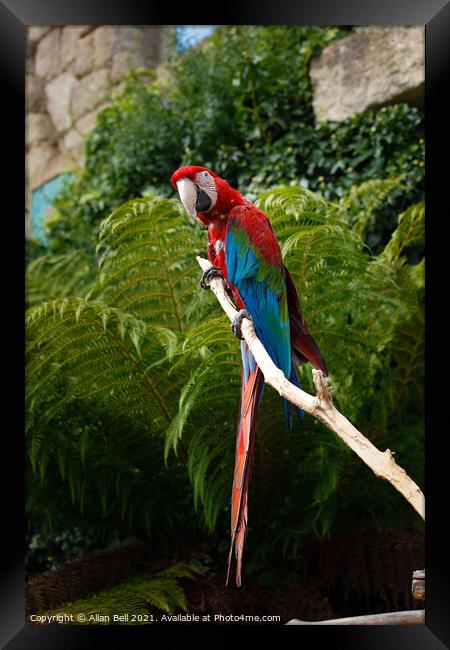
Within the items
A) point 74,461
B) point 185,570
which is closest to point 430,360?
point 185,570

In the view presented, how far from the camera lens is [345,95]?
1.86 m

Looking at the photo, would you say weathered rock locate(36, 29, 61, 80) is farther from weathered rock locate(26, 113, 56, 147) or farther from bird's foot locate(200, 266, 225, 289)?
bird's foot locate(200, 266, 225, 289)

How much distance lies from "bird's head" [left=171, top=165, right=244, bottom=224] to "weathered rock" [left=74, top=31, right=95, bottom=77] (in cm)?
75

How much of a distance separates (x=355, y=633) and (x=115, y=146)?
1586 mm

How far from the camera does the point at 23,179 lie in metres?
1.34

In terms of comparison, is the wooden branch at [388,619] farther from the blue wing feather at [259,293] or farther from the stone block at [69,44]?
the stone block at [69,44]

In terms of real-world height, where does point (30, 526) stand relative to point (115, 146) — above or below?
below

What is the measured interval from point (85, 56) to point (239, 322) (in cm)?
122

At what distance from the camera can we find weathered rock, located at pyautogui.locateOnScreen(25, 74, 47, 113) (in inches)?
73.5

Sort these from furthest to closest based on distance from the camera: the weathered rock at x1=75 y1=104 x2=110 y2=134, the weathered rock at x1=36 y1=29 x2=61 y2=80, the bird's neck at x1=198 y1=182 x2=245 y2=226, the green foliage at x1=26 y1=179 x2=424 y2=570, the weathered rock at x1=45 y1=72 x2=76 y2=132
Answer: the weathered rock at x1=75 y1=104 x2=110 y2=134 → the weathered rock at x1=45 y1=72 x2=76 y2=132 → the weathered rock at x1=36 y1=29 x2=61 y2=80 → the green foliage at x1=26 y1=179 x2=424 y2=570 → the bird's neck at x1=198 y1=182 x2=245 y2=226

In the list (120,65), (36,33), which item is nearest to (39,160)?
(120,65)

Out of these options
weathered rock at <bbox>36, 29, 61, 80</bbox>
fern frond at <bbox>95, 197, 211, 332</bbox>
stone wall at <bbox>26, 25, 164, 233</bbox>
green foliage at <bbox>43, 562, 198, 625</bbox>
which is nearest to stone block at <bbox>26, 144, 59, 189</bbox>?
stone wall at <bbox>26, 25, 164, 233</bbox>
